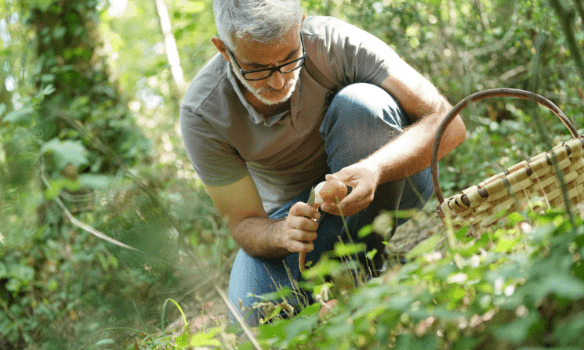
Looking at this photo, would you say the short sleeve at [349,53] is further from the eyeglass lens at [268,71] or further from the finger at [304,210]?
the finger at [304,210]

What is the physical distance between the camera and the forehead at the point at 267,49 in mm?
1642

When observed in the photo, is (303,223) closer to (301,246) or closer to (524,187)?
(301,246)

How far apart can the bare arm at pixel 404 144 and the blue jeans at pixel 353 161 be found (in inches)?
2.3

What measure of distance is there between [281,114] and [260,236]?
54cm

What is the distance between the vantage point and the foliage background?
1.11m

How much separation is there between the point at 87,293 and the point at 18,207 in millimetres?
1940

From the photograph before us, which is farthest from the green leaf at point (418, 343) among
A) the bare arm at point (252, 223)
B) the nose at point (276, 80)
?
the nose at point (276, 80)

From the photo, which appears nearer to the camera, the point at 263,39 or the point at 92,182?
the point at 92,182

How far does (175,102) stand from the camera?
5.16 meters

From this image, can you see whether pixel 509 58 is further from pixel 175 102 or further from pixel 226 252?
pixel 175 102

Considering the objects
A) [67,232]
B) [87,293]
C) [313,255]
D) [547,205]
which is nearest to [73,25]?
[67,232]

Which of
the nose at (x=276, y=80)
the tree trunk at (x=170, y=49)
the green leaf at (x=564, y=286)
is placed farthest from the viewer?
the tree trunk at (x=170, y=49)

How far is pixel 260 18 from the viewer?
63.7 inches

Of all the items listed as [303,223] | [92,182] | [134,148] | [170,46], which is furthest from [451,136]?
[170,46]
